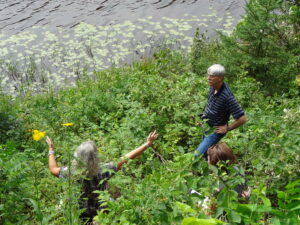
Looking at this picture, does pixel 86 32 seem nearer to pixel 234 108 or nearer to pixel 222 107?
pixel 222 107

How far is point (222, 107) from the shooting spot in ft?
14.2

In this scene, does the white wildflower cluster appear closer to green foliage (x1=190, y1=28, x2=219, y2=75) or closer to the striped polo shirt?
green foliage (x1=190, y1=28, x2=219, y2=75)

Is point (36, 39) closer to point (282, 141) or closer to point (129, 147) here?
point (129, 147)

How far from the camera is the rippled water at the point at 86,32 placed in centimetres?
999

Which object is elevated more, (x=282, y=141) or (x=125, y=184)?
(x=282, y=141)

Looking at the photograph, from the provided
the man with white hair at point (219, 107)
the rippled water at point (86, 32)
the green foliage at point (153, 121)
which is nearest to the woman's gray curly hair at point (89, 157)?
the green foliage at point (153, 121)

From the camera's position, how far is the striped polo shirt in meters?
4.23

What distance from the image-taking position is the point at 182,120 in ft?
19.1

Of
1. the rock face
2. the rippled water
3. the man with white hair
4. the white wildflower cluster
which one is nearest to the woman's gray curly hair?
the man with white hair

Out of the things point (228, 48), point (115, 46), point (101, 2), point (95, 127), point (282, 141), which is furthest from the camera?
point (101, 2)

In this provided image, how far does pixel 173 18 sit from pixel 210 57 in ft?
15.1

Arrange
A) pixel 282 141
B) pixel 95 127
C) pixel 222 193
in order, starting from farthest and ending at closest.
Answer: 1. pixel 95 127
2. pixel 282 141
3. pixel 222 193

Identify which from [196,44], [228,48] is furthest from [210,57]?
[228,48]

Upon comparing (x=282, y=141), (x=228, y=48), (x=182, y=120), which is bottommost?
(x=182, y=120)
